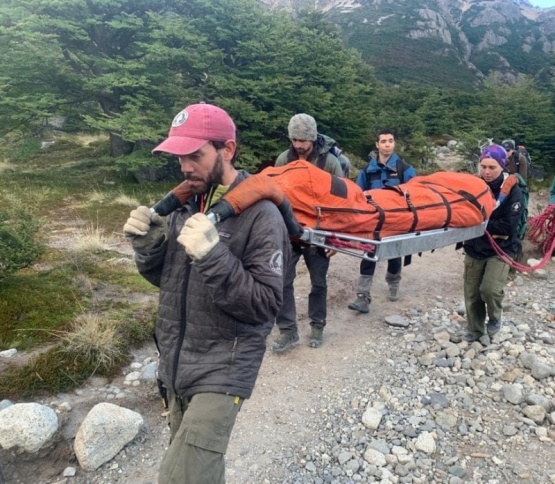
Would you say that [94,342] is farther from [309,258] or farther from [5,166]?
[5,166]

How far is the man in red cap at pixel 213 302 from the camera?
83.2 inches

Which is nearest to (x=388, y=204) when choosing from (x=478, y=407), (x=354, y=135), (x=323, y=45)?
(x=478, y=407)

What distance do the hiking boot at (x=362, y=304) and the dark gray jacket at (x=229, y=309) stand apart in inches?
159

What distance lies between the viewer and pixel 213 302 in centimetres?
220

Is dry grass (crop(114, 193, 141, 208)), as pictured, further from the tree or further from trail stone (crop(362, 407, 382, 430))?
trail stone (crop(362, 407, 382, 430))

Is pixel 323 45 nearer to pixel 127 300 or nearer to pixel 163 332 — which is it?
pixel 127 300

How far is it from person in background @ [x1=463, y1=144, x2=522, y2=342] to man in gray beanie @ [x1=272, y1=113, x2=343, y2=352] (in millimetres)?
1604

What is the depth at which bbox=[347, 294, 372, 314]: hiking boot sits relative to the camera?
623 cm

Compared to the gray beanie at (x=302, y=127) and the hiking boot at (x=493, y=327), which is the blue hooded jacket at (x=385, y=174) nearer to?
the gray beanie at (x=302, y=127)

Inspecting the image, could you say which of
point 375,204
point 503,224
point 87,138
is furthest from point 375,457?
point 87,138

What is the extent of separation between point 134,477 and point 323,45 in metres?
16.6

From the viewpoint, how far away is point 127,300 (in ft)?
18.7

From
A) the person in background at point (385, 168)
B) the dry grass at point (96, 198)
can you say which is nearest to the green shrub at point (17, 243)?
the person in background at point (385, 168)

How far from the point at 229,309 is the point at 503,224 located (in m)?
3.85
